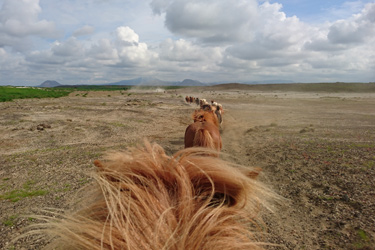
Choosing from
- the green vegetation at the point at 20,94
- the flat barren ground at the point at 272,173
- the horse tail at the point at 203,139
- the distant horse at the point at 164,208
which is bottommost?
the flat barren ground at the point at 272,173

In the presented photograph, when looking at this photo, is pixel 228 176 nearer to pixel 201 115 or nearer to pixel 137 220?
pixel 137 220

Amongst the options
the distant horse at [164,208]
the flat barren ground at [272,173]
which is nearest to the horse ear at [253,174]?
the distant horse at [164,208]

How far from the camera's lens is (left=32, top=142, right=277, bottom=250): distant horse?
913mm

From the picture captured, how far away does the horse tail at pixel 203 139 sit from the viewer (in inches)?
193

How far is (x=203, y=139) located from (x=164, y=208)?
391 centimetres

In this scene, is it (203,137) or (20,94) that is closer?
(203,137)

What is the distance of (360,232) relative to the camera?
351 centimetres

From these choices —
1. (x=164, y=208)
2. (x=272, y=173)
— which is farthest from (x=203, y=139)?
(x=164, y=208)

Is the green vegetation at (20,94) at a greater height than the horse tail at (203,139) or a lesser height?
greater

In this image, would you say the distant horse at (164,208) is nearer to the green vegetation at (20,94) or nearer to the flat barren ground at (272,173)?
the flat barren ground at (272,173)

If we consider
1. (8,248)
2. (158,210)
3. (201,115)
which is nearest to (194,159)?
(158,210)

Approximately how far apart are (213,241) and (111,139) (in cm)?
993

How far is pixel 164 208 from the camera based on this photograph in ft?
3.51

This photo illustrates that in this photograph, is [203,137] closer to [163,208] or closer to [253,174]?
[253,174]
